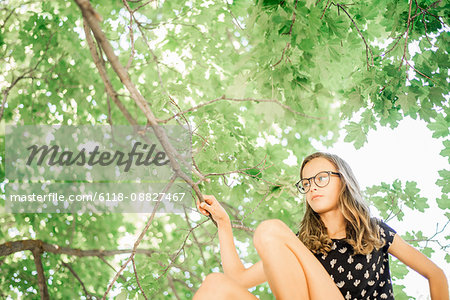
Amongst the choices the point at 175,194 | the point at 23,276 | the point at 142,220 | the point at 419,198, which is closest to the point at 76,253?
the point at 23,276

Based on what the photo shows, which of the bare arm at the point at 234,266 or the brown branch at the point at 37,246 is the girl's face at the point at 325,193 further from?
the brown branch at the point at 37,246

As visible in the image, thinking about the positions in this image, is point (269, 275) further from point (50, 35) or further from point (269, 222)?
point (50, 35)

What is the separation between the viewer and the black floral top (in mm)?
2039

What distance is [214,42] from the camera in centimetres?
401

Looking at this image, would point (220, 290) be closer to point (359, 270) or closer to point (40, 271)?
point (359, 270)

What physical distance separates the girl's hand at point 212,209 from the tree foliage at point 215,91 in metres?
0.13

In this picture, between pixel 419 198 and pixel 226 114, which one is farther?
pixel 226 114

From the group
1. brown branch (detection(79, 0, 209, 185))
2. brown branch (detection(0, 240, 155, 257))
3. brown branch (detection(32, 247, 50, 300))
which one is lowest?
brown branch (detection(79, 0, 209, 185))

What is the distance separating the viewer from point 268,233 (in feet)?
5.97

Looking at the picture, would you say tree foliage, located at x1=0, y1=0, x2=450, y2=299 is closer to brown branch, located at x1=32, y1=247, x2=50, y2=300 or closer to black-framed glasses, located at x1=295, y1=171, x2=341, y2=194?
brown branch, located at x1=32, y1=247, x2=50, y2=300

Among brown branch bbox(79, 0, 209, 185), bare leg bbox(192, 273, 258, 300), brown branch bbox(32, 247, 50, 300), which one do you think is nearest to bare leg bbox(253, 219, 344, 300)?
bare leg bbox(192, 273, 258, 300)

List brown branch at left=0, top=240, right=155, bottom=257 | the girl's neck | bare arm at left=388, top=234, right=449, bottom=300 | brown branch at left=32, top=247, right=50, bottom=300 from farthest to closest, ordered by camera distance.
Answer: brown branch at left=32, top=247, right=50, bottom=300
brown branch at left=0, top=240, right=155, bottom=257
the girl's neck
bare arm at left=388, top=234, right=449, bottom=300

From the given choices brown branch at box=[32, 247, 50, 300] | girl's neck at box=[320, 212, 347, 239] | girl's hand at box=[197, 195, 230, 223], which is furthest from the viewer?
brown branch at box=[32, 247, 50, 300]

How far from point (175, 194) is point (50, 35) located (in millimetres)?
2232
